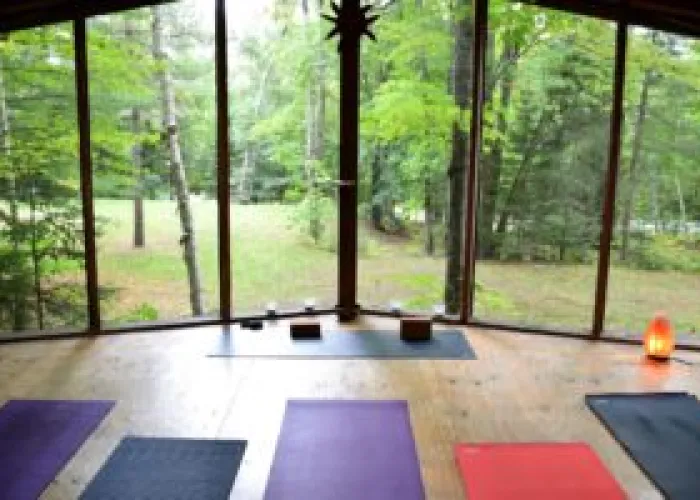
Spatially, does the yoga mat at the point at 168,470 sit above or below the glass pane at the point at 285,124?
below

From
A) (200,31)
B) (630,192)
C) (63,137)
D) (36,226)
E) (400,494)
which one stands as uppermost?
(200,31)

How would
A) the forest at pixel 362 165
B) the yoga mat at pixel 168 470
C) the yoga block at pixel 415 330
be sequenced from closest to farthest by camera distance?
the yoga mat at pixel 168 470 < the yoga block at pixel 415 330 < the forest at pixel 362 165

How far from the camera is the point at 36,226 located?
5543 mm

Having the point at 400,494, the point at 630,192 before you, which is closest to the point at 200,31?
the point at 630,192

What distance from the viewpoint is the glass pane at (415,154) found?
5723 millimetres

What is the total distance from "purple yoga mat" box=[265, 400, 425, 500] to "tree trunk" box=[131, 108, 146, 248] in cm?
354

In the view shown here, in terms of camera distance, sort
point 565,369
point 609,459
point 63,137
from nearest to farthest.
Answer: point 609,459 < point 565,369 < point 63,137

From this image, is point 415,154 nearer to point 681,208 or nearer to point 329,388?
point 681,208

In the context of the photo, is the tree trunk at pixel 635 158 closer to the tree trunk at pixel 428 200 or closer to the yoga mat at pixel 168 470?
the tree trunk at pixel 428 200

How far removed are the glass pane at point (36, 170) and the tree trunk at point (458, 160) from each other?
3.51m

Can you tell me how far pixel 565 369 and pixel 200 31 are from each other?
4568mm

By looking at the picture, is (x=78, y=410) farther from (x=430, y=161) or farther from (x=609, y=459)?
(x=430, y=161)

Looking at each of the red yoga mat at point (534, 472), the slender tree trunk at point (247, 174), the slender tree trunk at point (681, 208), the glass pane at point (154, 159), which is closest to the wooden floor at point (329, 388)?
the red yoga mat at point (534, 472)

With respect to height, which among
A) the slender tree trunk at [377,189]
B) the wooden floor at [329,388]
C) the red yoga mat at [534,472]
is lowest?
the red yoga mat at [534,472]
